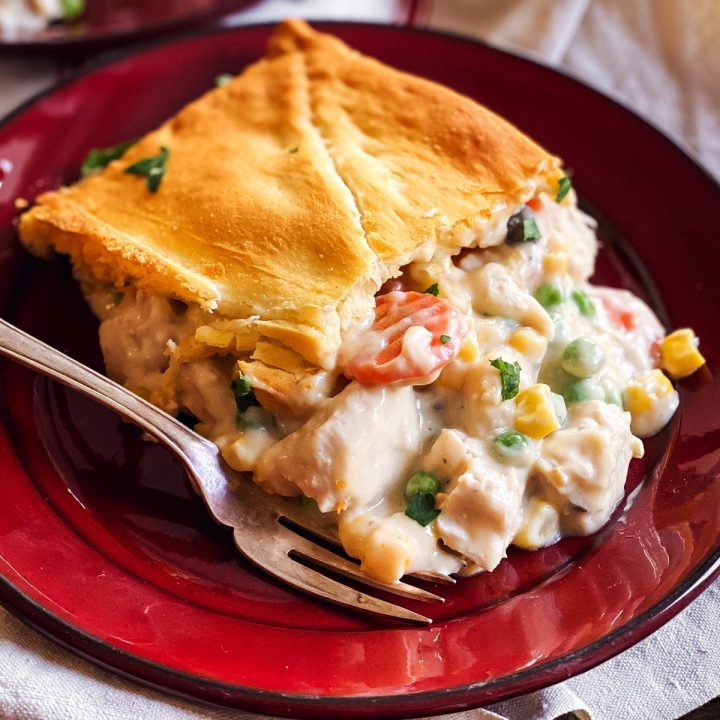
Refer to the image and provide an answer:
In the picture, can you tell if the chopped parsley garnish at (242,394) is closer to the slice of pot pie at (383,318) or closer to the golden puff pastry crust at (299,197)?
the slice of pot pie at (383,318)

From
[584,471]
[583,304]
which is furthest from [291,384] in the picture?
[583,304]

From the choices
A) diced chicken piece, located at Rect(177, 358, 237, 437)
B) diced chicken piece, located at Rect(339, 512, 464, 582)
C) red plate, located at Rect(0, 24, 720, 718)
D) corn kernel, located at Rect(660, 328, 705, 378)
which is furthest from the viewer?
corn kernel, located at Rect(660, 328, 705, 378)

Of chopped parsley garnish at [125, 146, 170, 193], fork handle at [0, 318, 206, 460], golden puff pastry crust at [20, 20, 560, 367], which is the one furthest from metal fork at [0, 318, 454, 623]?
chopped parsley garnish at [125, 146, 170, 193]

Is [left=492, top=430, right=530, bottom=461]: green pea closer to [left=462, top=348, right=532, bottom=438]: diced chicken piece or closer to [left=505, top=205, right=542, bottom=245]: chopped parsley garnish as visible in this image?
[left=462, top=348, right=532, bottom=438]: diced chicken piece

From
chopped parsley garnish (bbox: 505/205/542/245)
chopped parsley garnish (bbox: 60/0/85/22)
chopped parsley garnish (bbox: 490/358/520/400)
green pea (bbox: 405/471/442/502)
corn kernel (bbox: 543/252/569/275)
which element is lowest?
chopped parsley garnish (bbox: 60/0/85/22)

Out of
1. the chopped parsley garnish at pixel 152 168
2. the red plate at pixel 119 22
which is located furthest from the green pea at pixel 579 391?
the red plate at pixel 119 22

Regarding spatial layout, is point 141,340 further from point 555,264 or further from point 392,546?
point 555,264

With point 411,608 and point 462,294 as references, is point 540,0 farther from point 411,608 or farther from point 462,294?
point 411,608
